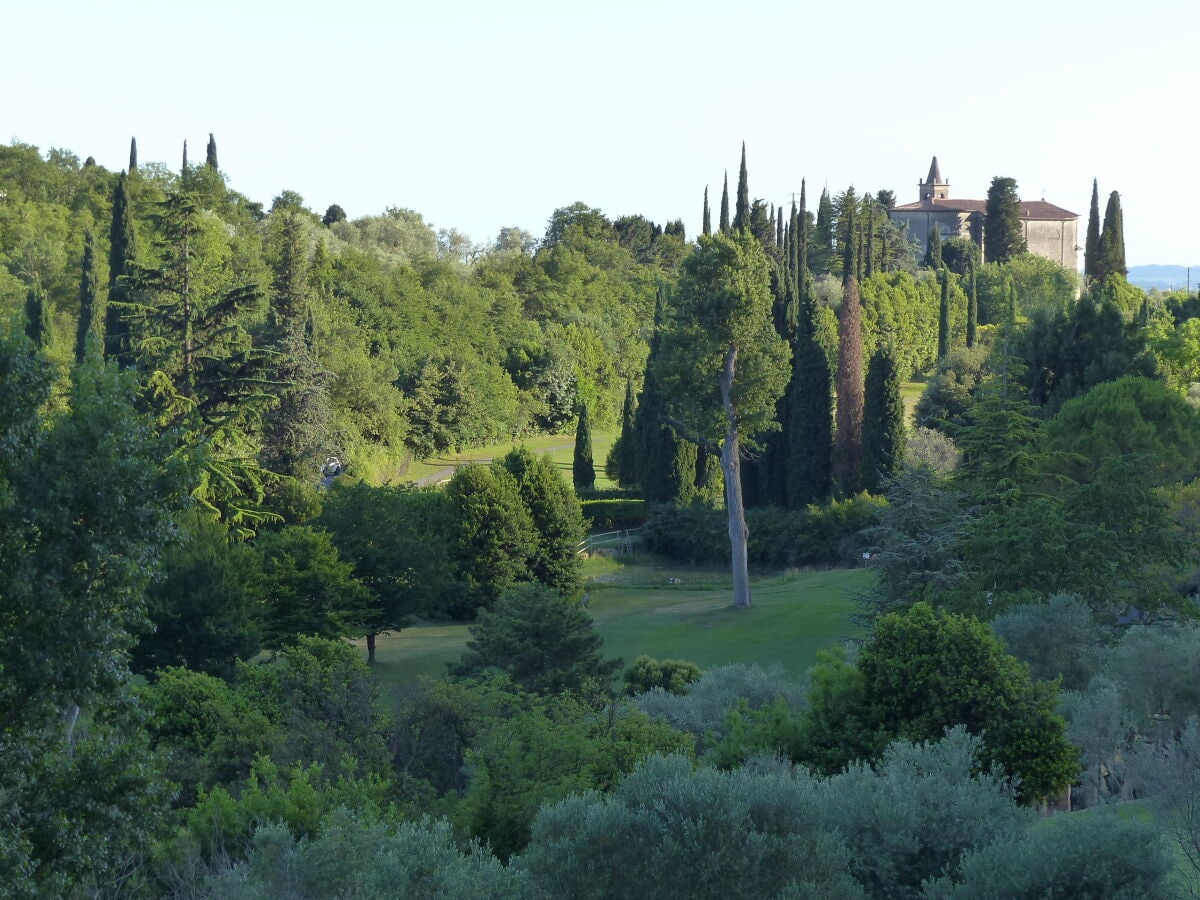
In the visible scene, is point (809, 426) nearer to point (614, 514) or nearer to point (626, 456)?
point (614, 514)

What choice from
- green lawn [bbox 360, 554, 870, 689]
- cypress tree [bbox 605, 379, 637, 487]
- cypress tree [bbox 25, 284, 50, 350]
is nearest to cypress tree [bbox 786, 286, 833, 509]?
green lawn [bbox 360, 554, 870, 689]

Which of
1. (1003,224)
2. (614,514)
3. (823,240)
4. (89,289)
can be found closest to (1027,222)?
(1003,224)

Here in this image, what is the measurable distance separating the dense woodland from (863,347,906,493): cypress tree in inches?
5.4

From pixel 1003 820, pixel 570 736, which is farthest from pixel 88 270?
pixel 1003 820

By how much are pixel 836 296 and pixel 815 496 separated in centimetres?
3448

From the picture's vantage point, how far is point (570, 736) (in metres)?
15.7

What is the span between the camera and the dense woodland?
1046 centimetres

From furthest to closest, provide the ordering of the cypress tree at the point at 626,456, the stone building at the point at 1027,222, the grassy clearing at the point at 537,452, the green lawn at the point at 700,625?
the stone building at the point at 1027,222, the grassy clearing at the point at 537,452, the cypress tree at the point at 626,456, the green lawn at the point at 700,625

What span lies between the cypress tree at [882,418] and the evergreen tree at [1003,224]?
6427 cm

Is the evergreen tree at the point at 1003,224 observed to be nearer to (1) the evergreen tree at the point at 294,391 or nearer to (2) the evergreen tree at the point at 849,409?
(2) the evergreen tree at the point at 849,409

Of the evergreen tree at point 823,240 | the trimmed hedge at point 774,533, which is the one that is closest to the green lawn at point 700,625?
the trimmed hedge at point 774,533

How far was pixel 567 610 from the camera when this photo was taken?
81.7 ft

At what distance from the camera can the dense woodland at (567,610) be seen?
34.3ft

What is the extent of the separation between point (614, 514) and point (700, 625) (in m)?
18.8
